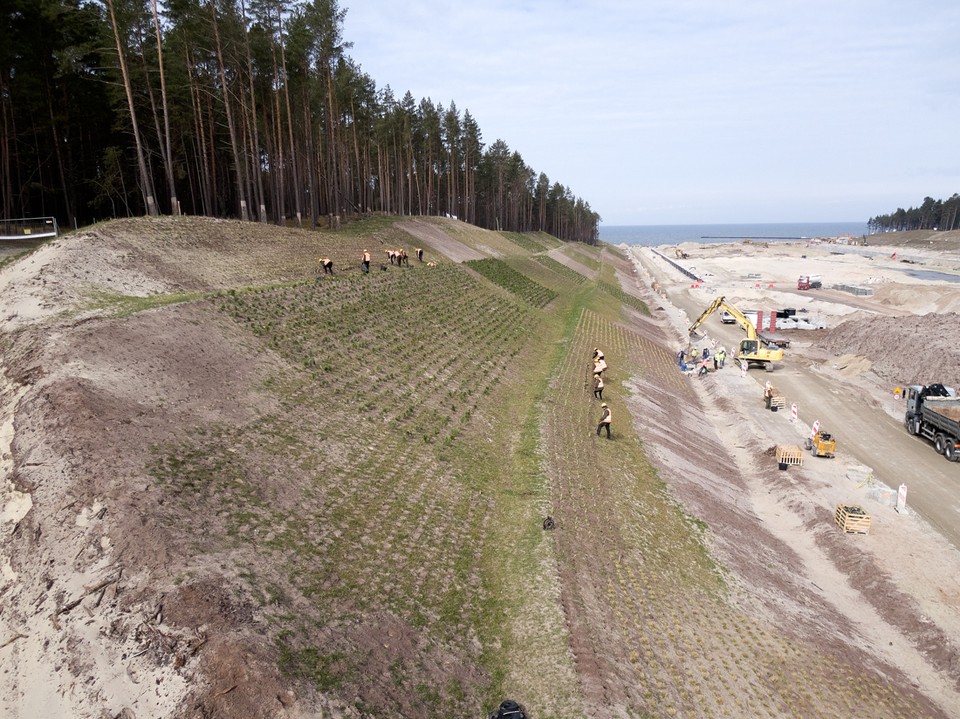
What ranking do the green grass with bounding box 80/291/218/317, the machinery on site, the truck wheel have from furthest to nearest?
the machinery on site, the truck wheel, the green grass with bounding box 80/291/218/317

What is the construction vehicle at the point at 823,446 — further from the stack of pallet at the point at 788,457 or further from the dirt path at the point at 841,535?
the stack of pallet at the point at 788,457

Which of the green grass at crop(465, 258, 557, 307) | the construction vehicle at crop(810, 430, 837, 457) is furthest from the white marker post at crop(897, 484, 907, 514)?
the green grass at crop(465, 258, 557, 307)

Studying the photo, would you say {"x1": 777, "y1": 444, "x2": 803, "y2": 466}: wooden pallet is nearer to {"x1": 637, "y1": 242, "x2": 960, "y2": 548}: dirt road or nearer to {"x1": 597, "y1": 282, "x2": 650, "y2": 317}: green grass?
{"x1": 637, "y1": 242, "x2": 960, "y2": 548}: dirt road

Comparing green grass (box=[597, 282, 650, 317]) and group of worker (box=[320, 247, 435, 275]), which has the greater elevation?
group of worker (box=[320, 247, 435, 275])

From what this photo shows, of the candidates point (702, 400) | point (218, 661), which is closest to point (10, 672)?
point (218, 661)

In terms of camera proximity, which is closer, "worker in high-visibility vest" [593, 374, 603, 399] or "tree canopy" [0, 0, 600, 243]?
"worker in high-visibility vest" [593, 374, 603, 399]

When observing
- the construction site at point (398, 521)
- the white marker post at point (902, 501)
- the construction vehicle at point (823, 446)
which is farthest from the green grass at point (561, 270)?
the white marker post at point (902, 501)

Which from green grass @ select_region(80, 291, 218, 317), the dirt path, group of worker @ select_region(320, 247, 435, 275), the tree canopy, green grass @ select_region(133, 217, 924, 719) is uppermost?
the tree canopy

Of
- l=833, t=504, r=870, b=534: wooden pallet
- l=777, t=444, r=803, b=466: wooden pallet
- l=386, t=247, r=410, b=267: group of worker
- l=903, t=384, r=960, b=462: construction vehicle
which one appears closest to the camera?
l=833, t=504, r=870, b=534: wooden pallet

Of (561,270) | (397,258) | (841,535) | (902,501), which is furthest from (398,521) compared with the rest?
(561,270)

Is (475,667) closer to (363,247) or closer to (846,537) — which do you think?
(846,537)
